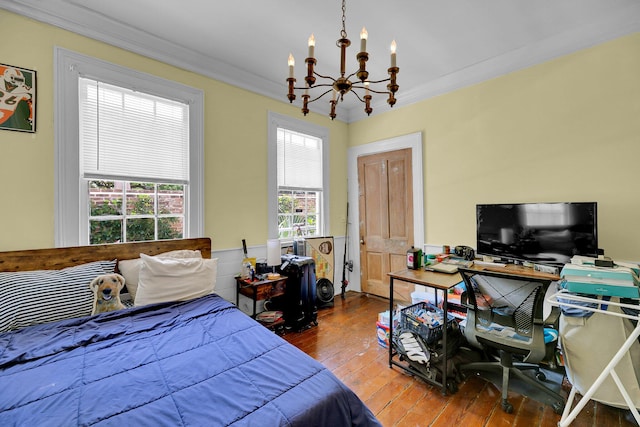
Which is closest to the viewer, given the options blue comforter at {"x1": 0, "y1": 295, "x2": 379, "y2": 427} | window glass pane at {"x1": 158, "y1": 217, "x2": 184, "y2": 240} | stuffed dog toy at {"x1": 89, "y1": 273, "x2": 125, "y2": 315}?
blue comforter at {"x1": 0, "y1": 295, "x2": 379, "y2": 427}

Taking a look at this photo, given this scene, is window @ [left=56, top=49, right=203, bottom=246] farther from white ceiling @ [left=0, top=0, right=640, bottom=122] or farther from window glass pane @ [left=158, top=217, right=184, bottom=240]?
white ceiling @ [left=0, top=0, right=640, bottom=122]

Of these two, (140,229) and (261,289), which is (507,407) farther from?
(140,229)

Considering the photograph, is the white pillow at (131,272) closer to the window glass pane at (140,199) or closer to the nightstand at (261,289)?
the window glass pane at (140,199)

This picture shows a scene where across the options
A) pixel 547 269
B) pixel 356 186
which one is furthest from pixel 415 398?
pixel 356 186

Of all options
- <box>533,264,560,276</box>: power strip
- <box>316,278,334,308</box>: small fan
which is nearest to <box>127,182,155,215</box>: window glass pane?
<box>316,278,334,308</box>: small fan

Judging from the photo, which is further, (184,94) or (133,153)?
(184,94)

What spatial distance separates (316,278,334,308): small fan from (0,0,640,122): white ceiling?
2799 mm

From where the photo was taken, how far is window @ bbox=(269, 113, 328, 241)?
3625 mm

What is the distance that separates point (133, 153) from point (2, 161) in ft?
2.73

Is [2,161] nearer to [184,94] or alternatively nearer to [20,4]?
[20,4]

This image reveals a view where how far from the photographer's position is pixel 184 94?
2.85 meters

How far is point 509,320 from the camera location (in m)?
1.92

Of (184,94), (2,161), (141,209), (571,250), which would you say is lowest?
(571,250)

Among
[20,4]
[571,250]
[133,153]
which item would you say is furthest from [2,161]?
[571,250]
